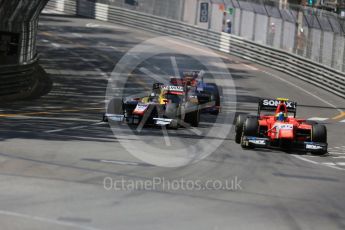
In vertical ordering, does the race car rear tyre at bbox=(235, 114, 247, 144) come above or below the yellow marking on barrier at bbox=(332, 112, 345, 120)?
above

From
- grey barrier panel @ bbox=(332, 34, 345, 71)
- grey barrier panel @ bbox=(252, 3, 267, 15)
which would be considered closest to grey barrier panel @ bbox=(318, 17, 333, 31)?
grey barrier panel @ bbox=(332, 34, 345, 71)

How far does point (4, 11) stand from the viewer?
27953mm

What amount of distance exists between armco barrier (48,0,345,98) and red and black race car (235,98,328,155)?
63.0 feet

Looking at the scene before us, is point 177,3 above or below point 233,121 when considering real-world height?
above

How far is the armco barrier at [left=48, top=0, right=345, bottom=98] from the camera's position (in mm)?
40781

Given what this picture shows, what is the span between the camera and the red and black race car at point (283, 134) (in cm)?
1908

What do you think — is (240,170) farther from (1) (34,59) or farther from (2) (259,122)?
(1) (34,59)

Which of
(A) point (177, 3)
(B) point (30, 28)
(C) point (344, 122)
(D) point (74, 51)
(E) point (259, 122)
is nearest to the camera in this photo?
(E) point (259, 122)

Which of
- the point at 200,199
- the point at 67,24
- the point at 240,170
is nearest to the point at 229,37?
the point at 67,24

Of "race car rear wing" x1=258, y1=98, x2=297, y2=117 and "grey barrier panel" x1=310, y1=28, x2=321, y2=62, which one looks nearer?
"race car rear wing" x1=258, y1=98, x2=297, y2=117

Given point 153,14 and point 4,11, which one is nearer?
point 4,11

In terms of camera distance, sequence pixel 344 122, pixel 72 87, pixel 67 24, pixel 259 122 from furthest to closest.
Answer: pixel 67 24, pixel 72 87, pixel 344 122, pixel 259 122

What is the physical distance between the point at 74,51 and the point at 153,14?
12.7m

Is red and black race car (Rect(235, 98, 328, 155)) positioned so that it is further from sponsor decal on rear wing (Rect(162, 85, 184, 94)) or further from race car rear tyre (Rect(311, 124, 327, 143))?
sponsor decal on rear wing (Rect(162, 85, 184, 94))
